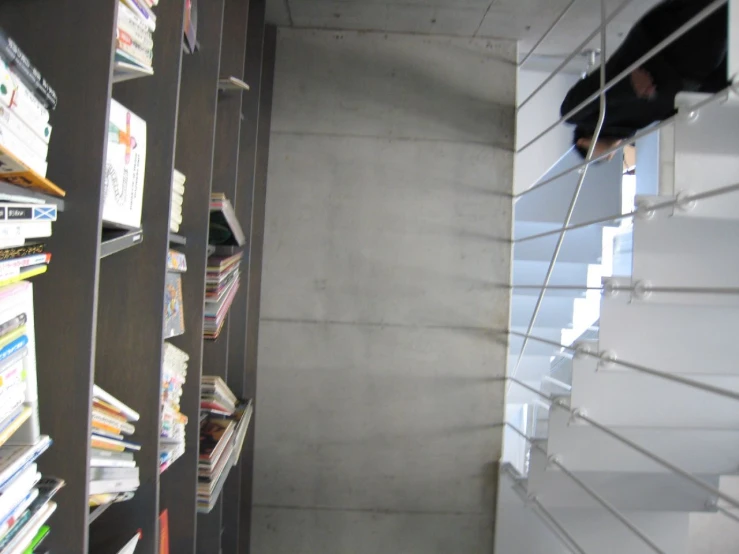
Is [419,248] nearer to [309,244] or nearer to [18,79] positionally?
[309,244]

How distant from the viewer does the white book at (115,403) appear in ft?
3.23

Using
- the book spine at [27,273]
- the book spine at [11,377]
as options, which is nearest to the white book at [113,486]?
the book spine at [11,377]

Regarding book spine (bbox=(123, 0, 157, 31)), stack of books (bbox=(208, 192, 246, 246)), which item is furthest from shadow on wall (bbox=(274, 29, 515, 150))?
book spine (bbox=(123, 0, 157, 31))

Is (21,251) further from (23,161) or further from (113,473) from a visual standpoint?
(113,473)

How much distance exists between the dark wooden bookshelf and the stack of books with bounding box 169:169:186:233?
0.02m

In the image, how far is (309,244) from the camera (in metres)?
2.35

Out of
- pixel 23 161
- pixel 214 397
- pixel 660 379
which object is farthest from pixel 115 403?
pixel 660 379

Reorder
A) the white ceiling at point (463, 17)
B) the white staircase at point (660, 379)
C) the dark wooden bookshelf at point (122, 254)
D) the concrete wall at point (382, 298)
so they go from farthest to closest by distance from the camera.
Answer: the concrete wall at point (382, 298) < the white ceiling at point (463, 17) < the white staircase at point (660, 379) < the dark wooden bookshelf at point (122, 254)

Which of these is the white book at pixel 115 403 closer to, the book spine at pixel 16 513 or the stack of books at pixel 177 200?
the book spine at pixel 16 513

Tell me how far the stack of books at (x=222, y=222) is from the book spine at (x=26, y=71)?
0.71m

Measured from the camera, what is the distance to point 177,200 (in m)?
1.36

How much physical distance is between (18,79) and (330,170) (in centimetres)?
168

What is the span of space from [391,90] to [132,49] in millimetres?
1538

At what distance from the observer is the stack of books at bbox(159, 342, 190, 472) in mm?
1260
